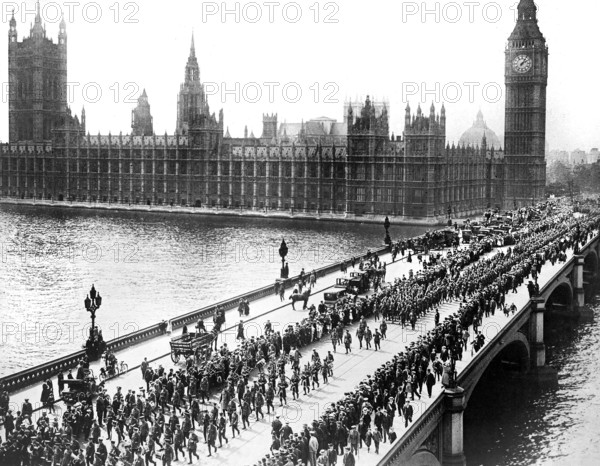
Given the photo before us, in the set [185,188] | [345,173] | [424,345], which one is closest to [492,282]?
[424,345]

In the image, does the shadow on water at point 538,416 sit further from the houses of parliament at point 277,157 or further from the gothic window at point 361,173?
the gothic window at point 361,173

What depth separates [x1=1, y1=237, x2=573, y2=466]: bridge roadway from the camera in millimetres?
23844

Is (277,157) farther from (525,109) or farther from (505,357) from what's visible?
(505,357)

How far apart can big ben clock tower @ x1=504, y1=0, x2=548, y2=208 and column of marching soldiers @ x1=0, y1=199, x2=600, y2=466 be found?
301ft

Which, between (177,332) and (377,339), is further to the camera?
(177,332)

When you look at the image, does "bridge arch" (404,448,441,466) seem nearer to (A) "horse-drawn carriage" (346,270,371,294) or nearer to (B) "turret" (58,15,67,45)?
(A) "horse-drawn carriage" (346,270,371,294)

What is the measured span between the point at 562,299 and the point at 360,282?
68.1 ft

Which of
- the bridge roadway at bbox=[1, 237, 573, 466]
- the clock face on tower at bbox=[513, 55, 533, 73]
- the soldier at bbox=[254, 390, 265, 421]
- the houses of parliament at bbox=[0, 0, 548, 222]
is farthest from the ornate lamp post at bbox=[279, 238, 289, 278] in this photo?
the clock face on tower at bbox=[513, 55, 533, 73]

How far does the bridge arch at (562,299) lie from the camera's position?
6025 centimetres

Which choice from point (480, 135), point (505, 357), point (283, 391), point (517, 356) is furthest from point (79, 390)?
point (480, 135)

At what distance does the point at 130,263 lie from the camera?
70688 millimetres

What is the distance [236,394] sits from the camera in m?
28.5

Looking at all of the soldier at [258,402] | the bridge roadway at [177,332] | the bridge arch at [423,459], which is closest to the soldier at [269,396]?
the soldier at [258,402]

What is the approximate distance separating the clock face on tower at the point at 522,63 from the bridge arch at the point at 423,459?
109753mm
